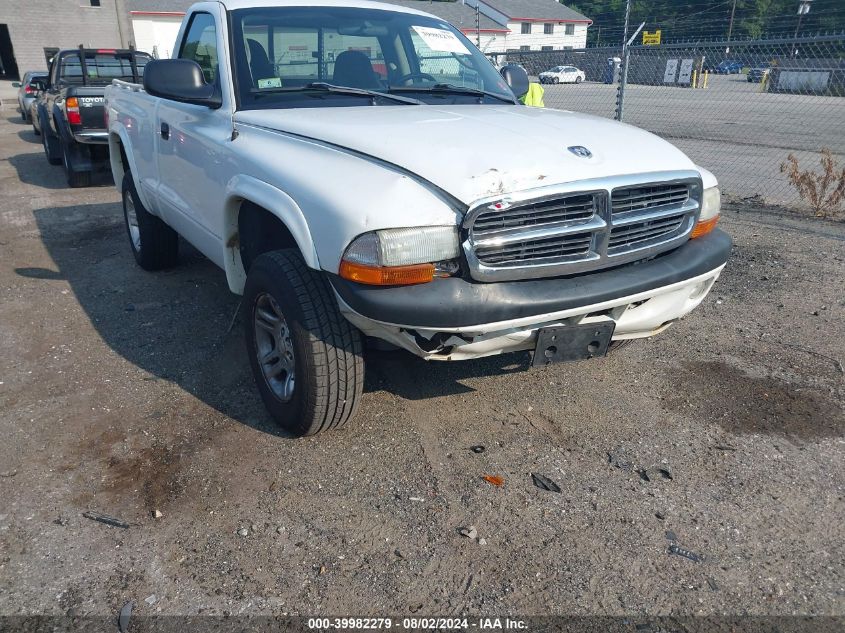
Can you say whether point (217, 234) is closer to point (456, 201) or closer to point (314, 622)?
point (456, 201)

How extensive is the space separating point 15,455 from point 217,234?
1.44 meters

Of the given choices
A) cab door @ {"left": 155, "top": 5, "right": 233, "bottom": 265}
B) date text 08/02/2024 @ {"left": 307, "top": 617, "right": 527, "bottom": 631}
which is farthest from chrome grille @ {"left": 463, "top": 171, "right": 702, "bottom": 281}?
cab door @ {"left": 155, "top": 5, "right": 233, "bottom": 265}

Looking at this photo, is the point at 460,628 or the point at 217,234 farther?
the point at 217,234

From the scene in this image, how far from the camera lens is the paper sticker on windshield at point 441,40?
4305 millimetres

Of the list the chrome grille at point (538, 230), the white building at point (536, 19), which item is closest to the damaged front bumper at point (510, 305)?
the chrome grille at point (538, 230)

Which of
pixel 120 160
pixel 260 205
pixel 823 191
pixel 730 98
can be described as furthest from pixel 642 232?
pixel 730 98

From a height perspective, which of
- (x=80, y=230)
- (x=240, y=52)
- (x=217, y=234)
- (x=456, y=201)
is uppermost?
(x=240, y=52)

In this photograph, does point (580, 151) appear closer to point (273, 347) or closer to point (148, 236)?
point (273, 347)

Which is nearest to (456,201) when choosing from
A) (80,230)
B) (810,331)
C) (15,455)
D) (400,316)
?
(400,316)

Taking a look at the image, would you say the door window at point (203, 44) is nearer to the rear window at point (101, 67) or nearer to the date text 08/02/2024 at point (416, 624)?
the date text 08/02/2024 at point (416, 624)

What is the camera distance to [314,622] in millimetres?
2238

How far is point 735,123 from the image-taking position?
19812 millimetres

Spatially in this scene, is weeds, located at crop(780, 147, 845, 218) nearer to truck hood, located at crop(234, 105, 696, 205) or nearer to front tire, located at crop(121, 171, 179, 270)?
truck hood, located at crop(234, 105, 696, 205)

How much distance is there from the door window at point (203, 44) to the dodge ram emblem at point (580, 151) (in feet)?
6.83
